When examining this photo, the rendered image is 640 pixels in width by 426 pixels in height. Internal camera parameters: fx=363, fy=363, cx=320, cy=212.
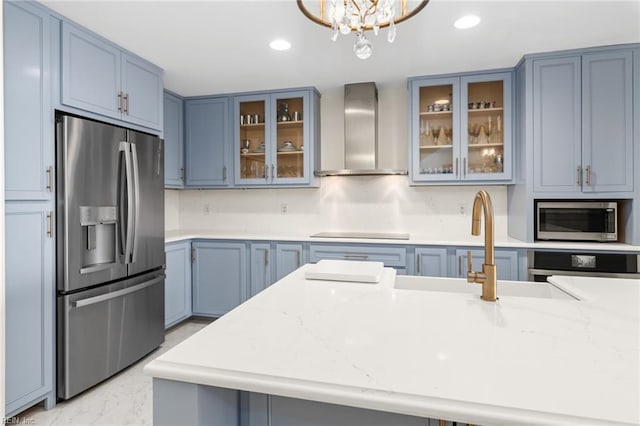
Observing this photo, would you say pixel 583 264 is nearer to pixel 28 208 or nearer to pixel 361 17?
pixel 361 17

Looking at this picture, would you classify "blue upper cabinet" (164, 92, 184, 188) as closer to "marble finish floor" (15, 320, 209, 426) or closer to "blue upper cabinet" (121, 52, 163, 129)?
"blue upper cabinet" (121, 52, 163, 129)

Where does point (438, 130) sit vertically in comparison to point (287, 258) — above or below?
above

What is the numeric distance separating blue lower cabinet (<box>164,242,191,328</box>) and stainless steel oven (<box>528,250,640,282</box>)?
115 inches

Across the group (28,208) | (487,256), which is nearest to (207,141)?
(28,208)

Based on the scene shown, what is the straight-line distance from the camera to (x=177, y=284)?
3293mm

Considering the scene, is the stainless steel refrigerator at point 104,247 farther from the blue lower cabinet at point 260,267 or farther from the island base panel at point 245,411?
the island base panel at point 245,411

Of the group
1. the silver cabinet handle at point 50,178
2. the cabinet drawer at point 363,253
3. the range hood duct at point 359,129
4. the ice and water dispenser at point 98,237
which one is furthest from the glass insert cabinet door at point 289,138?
the silver cabinet handle at point 50,178

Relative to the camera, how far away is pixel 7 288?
1.84 metres

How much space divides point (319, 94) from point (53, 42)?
7.36ft

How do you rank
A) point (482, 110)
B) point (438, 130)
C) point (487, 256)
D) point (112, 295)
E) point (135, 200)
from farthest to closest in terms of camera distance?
1. point (438, 130)
2. point (482, 110)
3. point (135, 200)
4. point (112, 295)
5. point (487, 256)

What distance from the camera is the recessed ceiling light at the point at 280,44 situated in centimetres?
248

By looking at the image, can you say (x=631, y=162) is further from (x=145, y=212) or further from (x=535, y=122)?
(x=145, y=212)

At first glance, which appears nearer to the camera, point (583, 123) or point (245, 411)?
point (245, 411)

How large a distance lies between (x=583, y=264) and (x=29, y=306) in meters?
3.51
